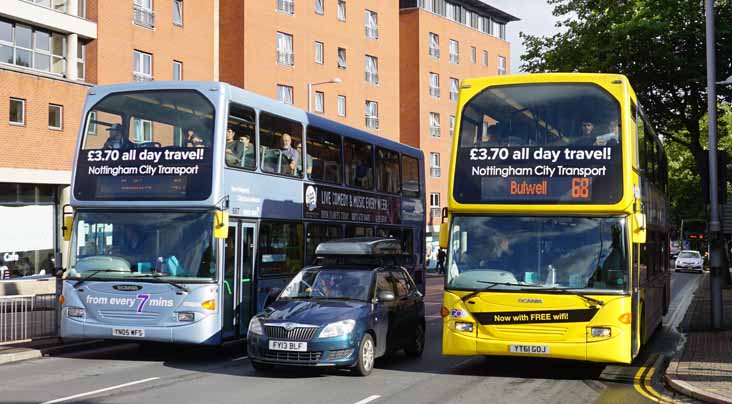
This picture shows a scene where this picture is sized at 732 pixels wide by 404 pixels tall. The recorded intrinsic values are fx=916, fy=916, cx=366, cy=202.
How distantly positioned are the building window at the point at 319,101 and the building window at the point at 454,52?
62.2 ft

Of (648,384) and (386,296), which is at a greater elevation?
(386,296)

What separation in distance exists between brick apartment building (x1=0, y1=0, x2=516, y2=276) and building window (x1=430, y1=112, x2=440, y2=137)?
0.32 feet

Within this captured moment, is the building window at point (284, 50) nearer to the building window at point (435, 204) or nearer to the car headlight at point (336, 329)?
the building window at point (435, 204)

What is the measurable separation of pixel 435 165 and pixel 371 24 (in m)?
13.0

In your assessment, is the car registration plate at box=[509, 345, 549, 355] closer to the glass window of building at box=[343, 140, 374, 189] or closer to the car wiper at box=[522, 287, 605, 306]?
the car wiper at box=[522, 287, 605, 306]

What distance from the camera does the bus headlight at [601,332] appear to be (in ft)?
39.4

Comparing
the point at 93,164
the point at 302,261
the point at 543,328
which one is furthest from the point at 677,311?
the point at 93,164

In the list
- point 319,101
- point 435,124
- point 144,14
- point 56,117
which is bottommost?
point 56,117

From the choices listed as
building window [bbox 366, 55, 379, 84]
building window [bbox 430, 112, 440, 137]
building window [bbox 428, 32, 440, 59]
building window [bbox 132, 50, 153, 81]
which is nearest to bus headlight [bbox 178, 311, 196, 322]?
building window [bbox 132, 50, 153, 81]

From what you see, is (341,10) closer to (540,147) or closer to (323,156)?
(323,156)

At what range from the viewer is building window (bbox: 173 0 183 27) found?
39.2 meters

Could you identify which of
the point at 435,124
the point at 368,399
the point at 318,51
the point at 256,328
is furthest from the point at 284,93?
the point at 368,399

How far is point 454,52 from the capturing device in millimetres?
67438

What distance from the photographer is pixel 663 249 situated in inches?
795
